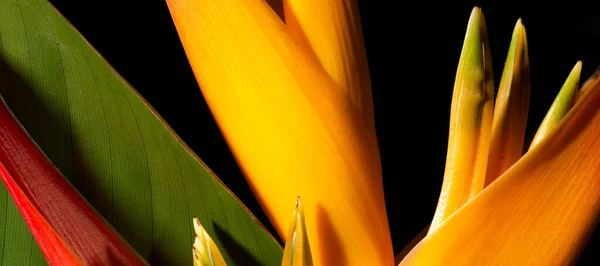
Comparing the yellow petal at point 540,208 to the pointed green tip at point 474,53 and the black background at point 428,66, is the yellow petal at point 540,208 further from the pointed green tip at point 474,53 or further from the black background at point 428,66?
the black background at point 428,66

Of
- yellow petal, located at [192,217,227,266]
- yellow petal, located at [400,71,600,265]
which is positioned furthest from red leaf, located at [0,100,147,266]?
yellow petal, located at [400,71,600,265]

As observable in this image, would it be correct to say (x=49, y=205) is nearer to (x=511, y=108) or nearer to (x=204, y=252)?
(x=204, y=252)

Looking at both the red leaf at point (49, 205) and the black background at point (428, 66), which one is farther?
the black background at point (428, 66)

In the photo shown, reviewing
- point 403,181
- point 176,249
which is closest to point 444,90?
point 403,181

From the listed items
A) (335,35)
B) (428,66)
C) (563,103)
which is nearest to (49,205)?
(335,35)

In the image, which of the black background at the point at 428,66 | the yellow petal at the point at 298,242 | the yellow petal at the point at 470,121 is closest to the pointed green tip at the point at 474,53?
the yellow petal at the point at 470,121

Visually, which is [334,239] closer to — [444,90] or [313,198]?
[313,198]

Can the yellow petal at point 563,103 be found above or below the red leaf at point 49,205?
above
